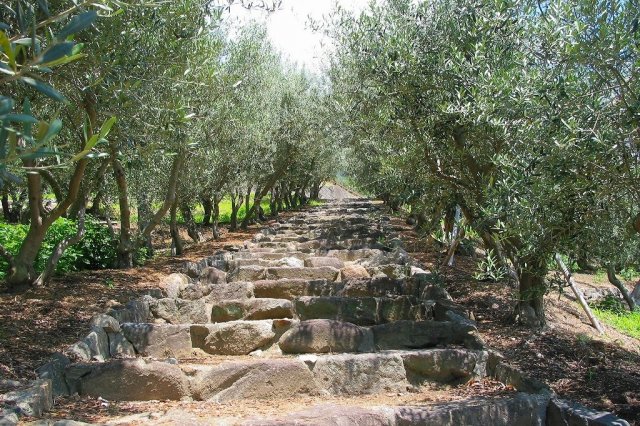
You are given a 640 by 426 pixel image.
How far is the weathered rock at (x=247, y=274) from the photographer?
1100 cm

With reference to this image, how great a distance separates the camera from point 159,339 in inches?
304

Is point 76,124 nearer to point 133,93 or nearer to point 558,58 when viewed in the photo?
point 133,93

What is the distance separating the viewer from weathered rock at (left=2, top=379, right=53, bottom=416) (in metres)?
4.98

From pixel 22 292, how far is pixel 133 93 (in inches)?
161

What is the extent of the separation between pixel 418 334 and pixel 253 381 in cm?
228

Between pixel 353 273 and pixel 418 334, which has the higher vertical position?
pixel 353 273

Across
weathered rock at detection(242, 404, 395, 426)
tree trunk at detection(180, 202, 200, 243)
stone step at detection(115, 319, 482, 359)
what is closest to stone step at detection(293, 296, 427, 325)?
stone step at detection(115, 319, 482, 359)

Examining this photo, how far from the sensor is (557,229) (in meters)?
6.45

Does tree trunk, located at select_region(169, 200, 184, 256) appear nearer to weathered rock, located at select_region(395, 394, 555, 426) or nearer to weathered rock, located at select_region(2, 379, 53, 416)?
weathered rock, located at select_region(2, 379, 53, 416)

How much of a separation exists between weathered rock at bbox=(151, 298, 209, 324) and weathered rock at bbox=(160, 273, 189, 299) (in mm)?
732

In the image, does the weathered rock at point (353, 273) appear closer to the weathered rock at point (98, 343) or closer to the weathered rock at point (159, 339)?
the weathered rock at point (159, 339)

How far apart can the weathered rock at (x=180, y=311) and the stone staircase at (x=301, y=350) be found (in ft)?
0.05

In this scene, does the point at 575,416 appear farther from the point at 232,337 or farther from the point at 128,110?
the point at 128,110

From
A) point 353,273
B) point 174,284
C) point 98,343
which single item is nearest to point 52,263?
point 174,284
